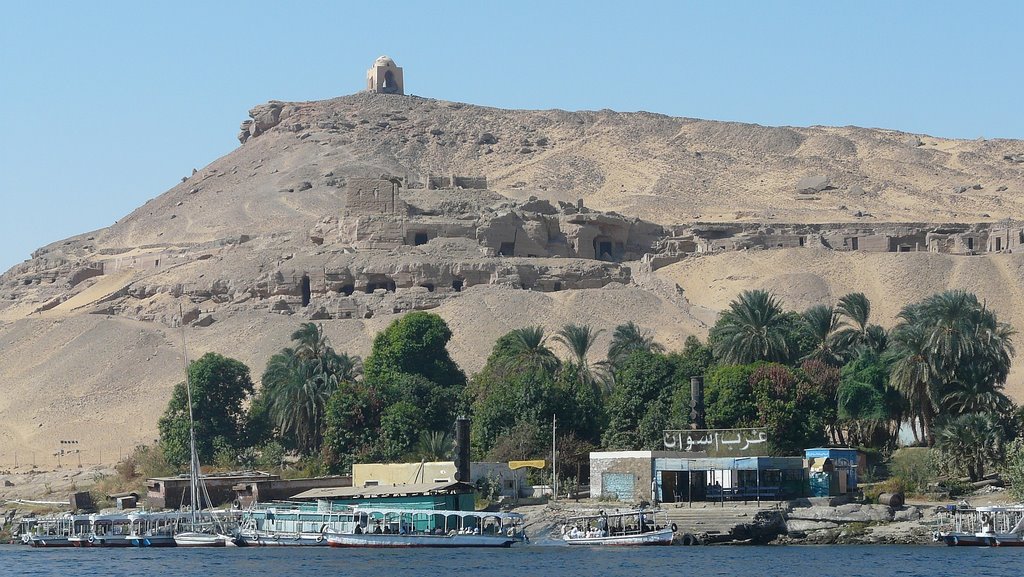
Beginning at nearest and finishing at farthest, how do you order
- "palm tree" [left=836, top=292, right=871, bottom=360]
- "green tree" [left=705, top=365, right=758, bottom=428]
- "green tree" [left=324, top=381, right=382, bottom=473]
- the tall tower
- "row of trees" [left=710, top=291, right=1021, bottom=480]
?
"row of trees" [left=710, top=291, right=1021, bottom=480] < "green tree" [left=705, top=365, right=758, bottom=428] < "green tree" [left=324, top=381, right=382, bottom=473] < "palm tree" [left=836, top=292, right=871, bottom=360] < the tall tower

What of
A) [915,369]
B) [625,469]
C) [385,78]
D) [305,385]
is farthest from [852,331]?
[385,78]

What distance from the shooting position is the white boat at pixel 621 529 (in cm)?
5338

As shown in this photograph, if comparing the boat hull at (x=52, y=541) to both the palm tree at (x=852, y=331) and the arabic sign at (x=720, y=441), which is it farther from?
the palm tree at (x=852, y=331)

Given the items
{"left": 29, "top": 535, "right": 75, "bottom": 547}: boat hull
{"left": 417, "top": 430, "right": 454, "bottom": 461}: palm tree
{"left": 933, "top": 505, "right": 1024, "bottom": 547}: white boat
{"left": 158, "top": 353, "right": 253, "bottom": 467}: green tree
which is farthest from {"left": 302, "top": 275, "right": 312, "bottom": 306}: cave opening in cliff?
{"left": 933, "top": 505, "right": 1024, "bottom": 547}: white boat

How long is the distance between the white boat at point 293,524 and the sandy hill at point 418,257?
21881 millimetres

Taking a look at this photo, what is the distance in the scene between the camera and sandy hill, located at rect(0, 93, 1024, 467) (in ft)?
286

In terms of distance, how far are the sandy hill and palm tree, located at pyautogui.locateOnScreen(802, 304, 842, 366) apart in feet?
43.8

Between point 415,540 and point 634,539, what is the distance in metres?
6.55

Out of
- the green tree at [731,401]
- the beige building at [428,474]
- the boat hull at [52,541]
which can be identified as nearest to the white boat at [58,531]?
the boat hull at [52,541]

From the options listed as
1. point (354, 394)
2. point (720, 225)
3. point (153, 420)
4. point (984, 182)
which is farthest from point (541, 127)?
point (354, 394)

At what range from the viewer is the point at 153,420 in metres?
81.2

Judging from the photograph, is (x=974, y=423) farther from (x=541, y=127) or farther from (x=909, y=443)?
(x=541, y=127)

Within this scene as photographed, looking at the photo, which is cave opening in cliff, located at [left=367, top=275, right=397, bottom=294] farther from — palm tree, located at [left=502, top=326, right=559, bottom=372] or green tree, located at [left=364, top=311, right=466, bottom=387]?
palm tree, located at [left=502, top=326, right=559, bottom=372]

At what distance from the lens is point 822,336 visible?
68.4 meters
